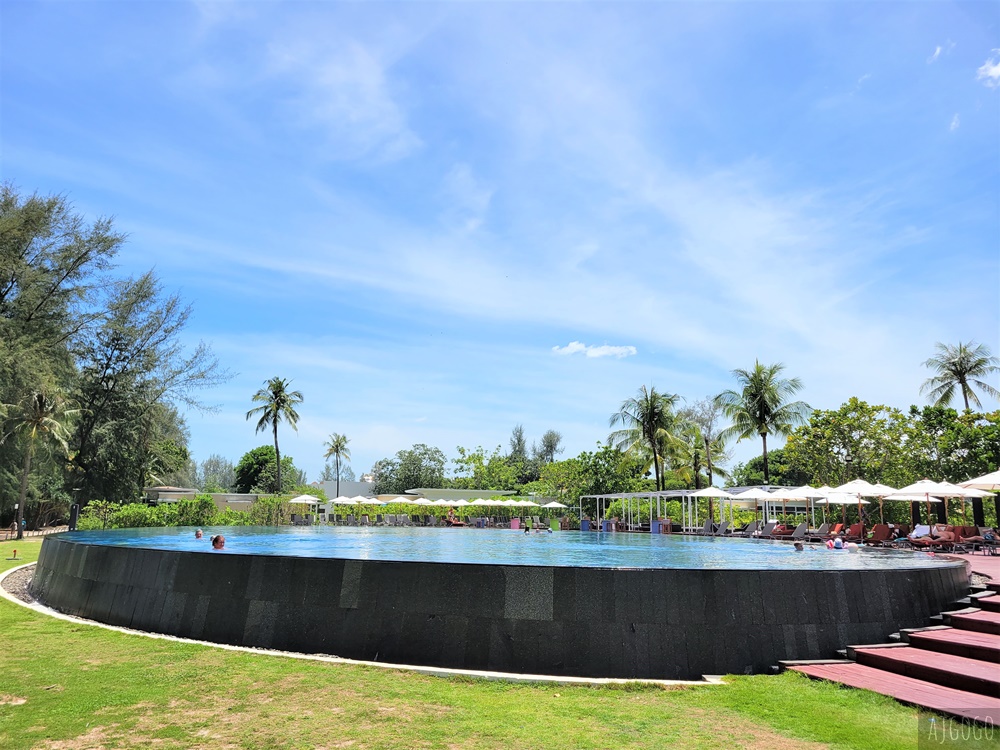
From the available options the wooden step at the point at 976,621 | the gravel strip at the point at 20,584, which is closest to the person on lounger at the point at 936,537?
the wooden step at the point at 976,621

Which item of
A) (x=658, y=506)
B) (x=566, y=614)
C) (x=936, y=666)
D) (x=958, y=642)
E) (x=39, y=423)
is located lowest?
(x=936, y=666)

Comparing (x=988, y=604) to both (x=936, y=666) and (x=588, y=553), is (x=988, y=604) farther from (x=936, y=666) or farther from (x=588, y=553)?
(x=588, y=553)

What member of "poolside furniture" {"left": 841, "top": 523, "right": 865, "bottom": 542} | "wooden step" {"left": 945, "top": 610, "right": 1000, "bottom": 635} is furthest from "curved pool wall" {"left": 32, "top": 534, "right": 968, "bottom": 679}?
"poolside furniture" {"left": 841, "top": 523, "right": 865, "bottom": 542}

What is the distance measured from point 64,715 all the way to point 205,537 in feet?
59.5

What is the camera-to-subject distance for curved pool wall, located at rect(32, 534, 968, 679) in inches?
277

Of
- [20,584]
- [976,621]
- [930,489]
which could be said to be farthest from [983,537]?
[20,584]

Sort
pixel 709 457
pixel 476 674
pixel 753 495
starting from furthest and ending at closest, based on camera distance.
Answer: pixel 709 457
pixel 753 495
pixel 476 674

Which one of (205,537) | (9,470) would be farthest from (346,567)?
(9,470)

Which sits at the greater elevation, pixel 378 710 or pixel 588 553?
pixel 588 553

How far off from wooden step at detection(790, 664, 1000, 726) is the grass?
181 mm

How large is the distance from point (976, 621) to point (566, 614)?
500 cm

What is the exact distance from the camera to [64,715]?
17.6 feet

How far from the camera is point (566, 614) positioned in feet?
23.4

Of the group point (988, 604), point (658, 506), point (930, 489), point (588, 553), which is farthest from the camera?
point (658, 506)
